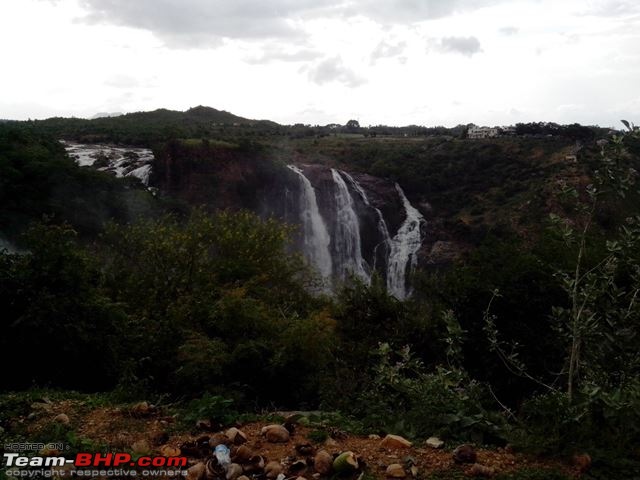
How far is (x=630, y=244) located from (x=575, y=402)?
140 centimetres

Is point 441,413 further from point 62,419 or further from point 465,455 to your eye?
point 62,419

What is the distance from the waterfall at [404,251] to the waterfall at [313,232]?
465 cm

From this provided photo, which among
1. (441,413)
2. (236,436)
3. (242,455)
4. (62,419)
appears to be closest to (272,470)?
(242,455)

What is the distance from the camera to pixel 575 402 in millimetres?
4227

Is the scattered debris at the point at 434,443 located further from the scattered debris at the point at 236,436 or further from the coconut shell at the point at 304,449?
the scattered debris at the point at 236,436

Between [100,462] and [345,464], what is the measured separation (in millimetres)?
1762

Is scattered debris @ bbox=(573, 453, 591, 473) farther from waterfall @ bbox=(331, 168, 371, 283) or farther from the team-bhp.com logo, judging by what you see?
waterfall @ bbox=(331, 168, 371, 283)

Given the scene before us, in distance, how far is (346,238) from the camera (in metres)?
38.0

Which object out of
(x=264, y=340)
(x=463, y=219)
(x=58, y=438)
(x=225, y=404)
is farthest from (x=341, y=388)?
(x=463, y=219)

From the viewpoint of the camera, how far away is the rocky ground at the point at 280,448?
3.76 metres

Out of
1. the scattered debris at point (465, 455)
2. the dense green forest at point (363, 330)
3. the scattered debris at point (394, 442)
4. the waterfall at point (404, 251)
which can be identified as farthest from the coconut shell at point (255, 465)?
the waterfall at point (404, 251)

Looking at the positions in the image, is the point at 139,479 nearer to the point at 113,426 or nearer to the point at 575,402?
the point at 113,426

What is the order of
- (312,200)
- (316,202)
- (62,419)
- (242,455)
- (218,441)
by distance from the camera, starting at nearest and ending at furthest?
(242,455) < (218,441) < (62,419) < (316,202) < (312,200)

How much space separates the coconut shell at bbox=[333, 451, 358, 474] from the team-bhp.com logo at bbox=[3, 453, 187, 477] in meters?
1.08
